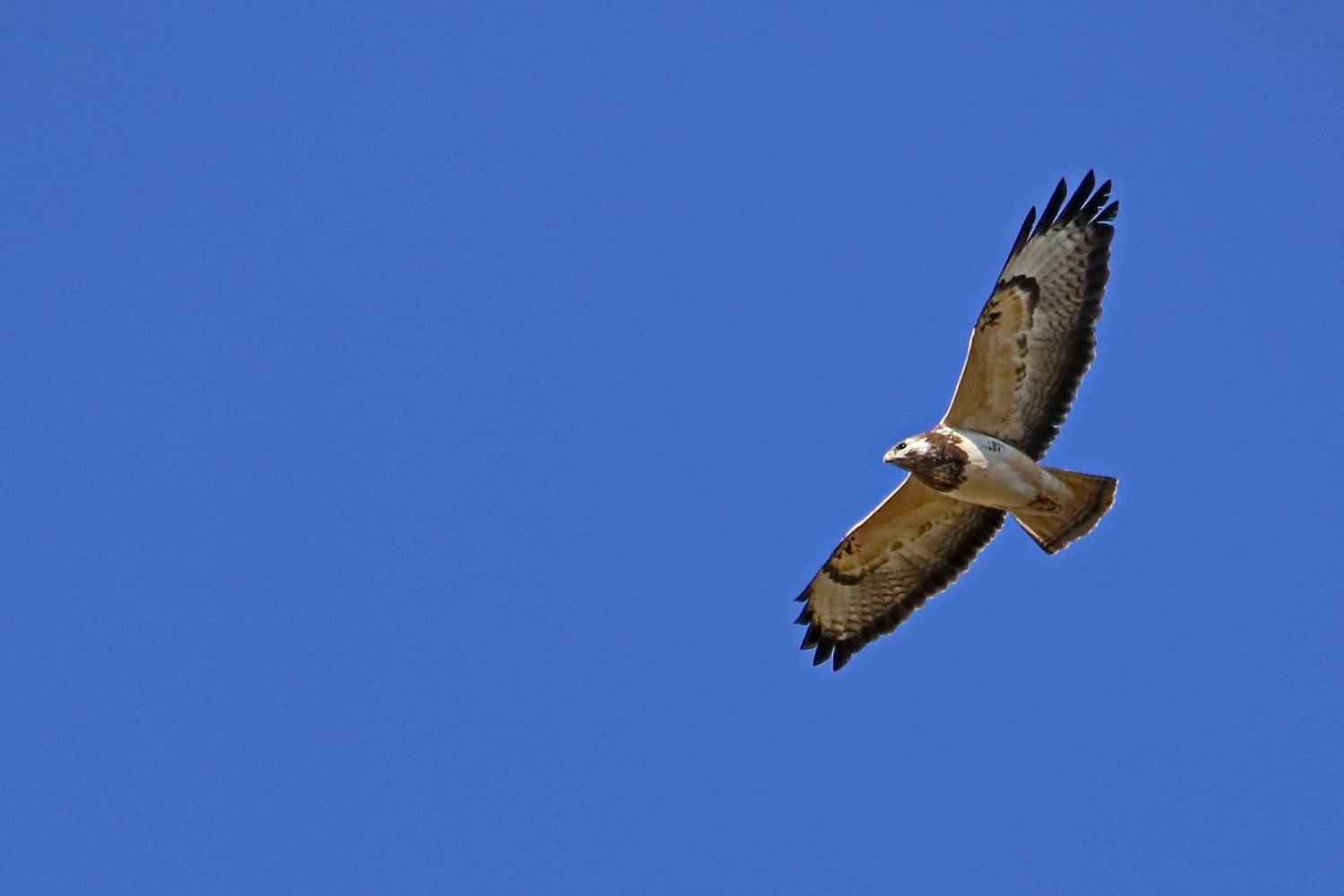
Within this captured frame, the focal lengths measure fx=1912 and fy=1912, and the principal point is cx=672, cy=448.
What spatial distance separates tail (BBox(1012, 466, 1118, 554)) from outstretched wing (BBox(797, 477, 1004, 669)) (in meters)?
0.60

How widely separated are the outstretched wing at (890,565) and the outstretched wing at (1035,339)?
0.77 meters

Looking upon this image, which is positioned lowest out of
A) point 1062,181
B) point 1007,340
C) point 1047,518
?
point 1047,518

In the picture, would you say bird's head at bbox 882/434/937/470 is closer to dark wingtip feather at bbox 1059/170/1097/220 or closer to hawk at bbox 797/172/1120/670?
hawk at bbox 797/172/1120/670

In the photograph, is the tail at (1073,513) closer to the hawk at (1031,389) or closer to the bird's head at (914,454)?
the hawk at (1031,389)

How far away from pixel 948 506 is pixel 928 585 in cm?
68

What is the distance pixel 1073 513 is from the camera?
1267 centimetres

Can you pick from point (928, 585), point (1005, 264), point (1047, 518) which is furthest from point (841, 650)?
point (1005, 264)

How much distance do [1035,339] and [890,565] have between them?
205 centimetres

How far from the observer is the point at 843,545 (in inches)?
537

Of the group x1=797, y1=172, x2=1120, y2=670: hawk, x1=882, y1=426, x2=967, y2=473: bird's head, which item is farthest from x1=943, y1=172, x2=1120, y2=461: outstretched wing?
x1=882, y1=426, x2=967, y2=473: bird's head

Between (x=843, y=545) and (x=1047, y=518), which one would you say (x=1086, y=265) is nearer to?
(x=1047, y=518)

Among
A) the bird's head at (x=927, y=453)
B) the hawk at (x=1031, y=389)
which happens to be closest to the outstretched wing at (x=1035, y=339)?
the hawk at (x=1031, y=389)

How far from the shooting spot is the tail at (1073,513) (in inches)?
494

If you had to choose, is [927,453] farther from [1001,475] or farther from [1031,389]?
[1031,389]
